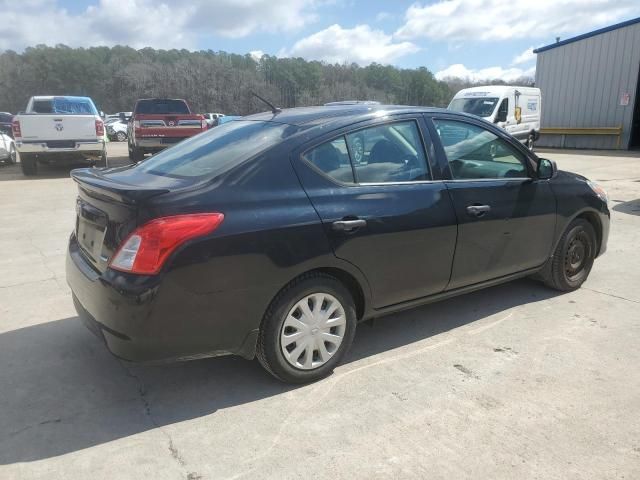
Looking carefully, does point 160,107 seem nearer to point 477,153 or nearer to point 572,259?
point 477,153

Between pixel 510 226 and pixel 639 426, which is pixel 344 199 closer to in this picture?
pixel 510 226

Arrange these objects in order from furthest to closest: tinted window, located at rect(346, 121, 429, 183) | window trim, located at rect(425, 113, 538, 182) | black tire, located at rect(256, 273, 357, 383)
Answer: window trim, located at rect(425, 113, 538, 182) → tinted window, located at rect(346, 121, 429, 183) → black tire, located at rect(256, 273, 357, 383)

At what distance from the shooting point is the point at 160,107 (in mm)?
15859

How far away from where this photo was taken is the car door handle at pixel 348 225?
9.80 ft

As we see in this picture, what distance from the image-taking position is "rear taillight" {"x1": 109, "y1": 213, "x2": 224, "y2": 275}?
8.30 ft

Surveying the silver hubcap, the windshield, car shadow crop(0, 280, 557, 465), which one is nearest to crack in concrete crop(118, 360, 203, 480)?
car shadow crop(0, 280, 557, 465)

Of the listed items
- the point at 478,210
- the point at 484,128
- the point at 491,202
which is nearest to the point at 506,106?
the point at 484,128

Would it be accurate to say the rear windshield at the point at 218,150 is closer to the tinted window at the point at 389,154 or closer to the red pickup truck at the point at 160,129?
the tinted window at the point at 389,154

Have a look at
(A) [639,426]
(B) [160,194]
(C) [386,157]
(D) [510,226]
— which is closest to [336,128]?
(C) [386,157]

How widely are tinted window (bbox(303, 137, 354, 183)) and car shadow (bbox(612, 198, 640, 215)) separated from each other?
703 cm

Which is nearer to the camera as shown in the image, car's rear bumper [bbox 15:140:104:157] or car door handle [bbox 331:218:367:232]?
car door handle [bbox 331:218:367:232]

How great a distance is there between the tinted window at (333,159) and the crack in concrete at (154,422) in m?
1.69

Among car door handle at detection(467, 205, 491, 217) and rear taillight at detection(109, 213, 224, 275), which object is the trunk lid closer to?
rear taillight at detection(109, 213, 224, 275)

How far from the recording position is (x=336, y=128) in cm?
320
